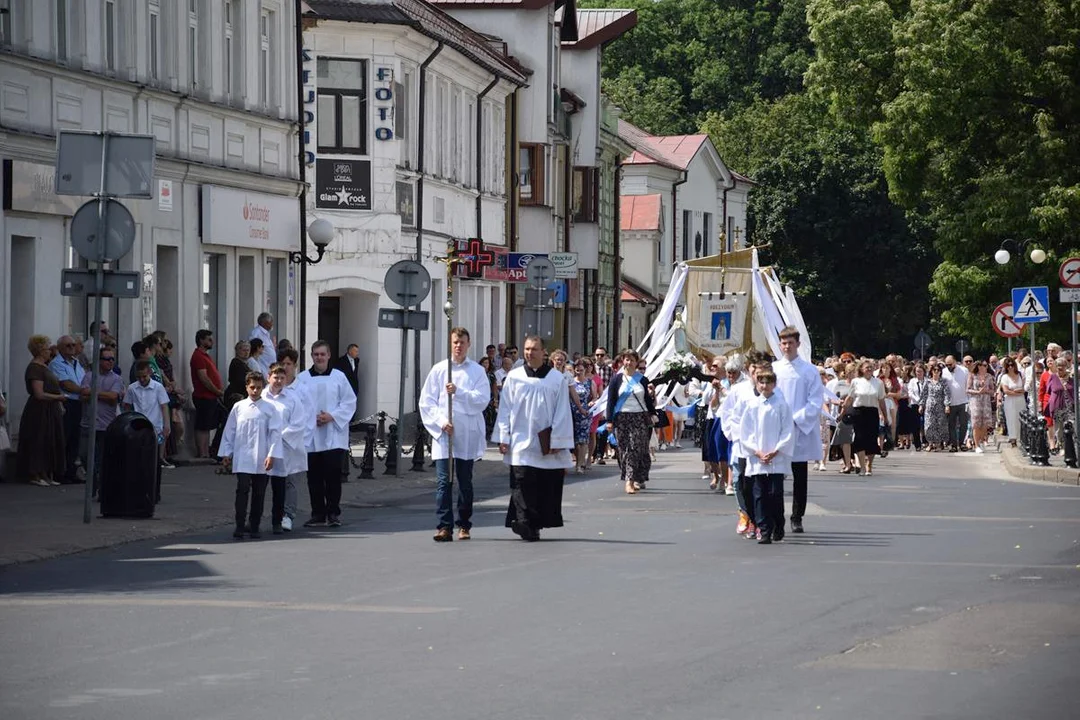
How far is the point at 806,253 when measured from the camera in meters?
84.5

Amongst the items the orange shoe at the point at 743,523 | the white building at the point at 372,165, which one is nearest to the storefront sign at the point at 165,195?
the white building at the point at 372,165

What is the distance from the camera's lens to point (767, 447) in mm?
18438

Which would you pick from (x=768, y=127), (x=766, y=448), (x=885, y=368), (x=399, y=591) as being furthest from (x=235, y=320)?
(x=768, y=127)

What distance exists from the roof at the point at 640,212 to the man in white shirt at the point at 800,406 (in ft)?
192

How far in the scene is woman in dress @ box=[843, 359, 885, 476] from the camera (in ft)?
105

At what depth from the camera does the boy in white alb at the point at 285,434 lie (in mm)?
19141

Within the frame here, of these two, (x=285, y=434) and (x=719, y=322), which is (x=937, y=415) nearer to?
(x=719, y=322)

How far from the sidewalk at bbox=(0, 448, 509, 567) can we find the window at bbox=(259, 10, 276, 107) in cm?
771

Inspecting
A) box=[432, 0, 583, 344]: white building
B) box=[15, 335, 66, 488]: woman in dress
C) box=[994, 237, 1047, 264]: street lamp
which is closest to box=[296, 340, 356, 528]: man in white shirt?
box=[15, 335, 66, 488]: woman in dress

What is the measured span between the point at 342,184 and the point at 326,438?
69.2 feet

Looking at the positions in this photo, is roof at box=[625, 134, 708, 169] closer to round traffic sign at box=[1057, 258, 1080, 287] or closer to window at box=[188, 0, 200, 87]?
window at box=[188, 0, 200, 87]

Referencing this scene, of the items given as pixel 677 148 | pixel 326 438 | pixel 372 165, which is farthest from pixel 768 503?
pixel 677 148

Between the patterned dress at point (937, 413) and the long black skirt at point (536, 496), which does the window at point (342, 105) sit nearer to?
the patterned dress at point (937, 413)

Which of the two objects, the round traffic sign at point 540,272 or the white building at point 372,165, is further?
the white building at point 372,165
